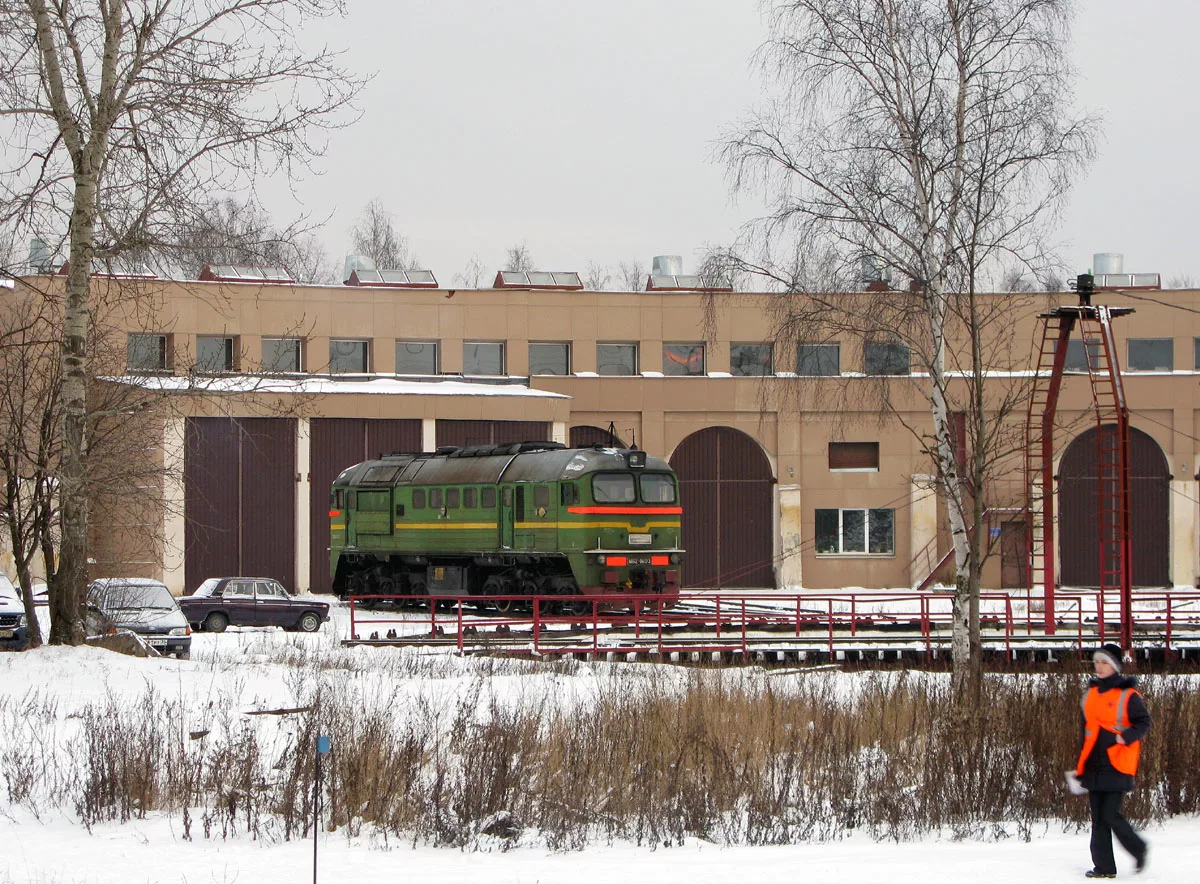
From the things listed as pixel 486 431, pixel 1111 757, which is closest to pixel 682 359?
pixel 486 431

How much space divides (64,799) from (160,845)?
4.46 feet

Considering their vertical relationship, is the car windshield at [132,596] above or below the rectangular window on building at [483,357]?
below

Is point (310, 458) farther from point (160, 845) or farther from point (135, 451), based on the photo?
point (160, 845)

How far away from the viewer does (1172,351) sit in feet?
145

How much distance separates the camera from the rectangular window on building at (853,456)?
4400cm

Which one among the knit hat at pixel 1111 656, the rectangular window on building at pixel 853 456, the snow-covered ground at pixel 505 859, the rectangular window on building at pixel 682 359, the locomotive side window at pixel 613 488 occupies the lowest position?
the snow-covered ground at pixel 505 859

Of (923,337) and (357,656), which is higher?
(923,337)

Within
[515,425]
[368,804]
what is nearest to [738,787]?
[368,804]

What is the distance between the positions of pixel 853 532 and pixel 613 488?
14.9m

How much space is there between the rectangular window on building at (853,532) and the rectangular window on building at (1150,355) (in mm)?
8864

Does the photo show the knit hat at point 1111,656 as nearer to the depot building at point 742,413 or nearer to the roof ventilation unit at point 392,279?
the depot building at point 742,413

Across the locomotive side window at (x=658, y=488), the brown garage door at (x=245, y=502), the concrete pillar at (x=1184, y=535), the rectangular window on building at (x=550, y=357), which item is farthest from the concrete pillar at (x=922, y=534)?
the brown garage door at (x=245, y=502)

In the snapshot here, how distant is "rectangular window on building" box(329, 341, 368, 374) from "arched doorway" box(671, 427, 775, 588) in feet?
32.1

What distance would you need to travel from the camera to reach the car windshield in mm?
23078
